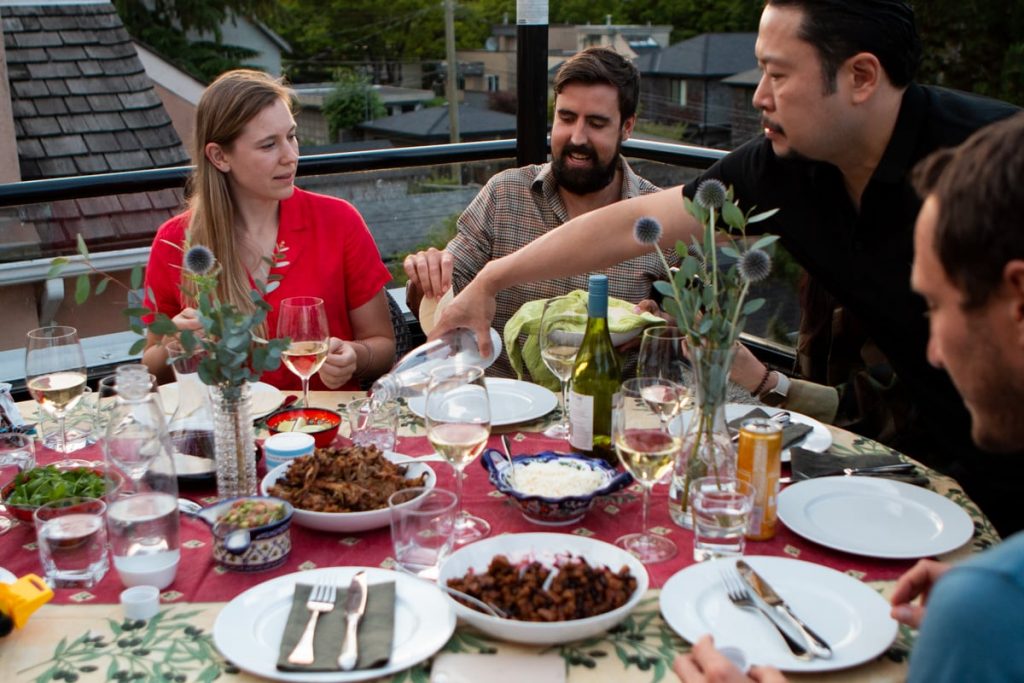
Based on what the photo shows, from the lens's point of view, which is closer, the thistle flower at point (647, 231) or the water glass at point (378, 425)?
the thistle flower at point (647, 231)

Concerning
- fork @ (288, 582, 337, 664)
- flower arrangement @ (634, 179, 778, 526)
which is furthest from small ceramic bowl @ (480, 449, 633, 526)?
fork @ (288, 582, 337, 664)

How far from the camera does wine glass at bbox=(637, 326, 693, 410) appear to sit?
1659 mm

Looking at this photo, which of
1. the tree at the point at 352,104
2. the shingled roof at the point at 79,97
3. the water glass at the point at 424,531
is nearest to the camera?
the water glass at the point at 424,531

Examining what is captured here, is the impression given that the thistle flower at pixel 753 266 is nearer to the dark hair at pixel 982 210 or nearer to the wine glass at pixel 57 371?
the dark hair at pixel 982 210

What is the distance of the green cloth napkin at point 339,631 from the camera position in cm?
117

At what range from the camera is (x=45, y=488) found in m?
1.52

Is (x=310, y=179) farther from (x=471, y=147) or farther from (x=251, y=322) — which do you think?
(x=251, y=322)

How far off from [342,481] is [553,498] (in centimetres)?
32

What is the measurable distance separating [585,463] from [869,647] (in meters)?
0.56

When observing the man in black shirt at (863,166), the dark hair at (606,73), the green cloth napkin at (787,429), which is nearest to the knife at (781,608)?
the green cloth napkin at (787,429)

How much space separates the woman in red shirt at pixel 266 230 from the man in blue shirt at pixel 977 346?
1582 millimetres

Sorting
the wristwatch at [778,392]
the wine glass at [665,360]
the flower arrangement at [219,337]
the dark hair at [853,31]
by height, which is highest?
the dark hair at [853,31]

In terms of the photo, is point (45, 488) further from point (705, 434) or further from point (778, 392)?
point (778, 392)

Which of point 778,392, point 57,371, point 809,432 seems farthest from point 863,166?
point 57,371
